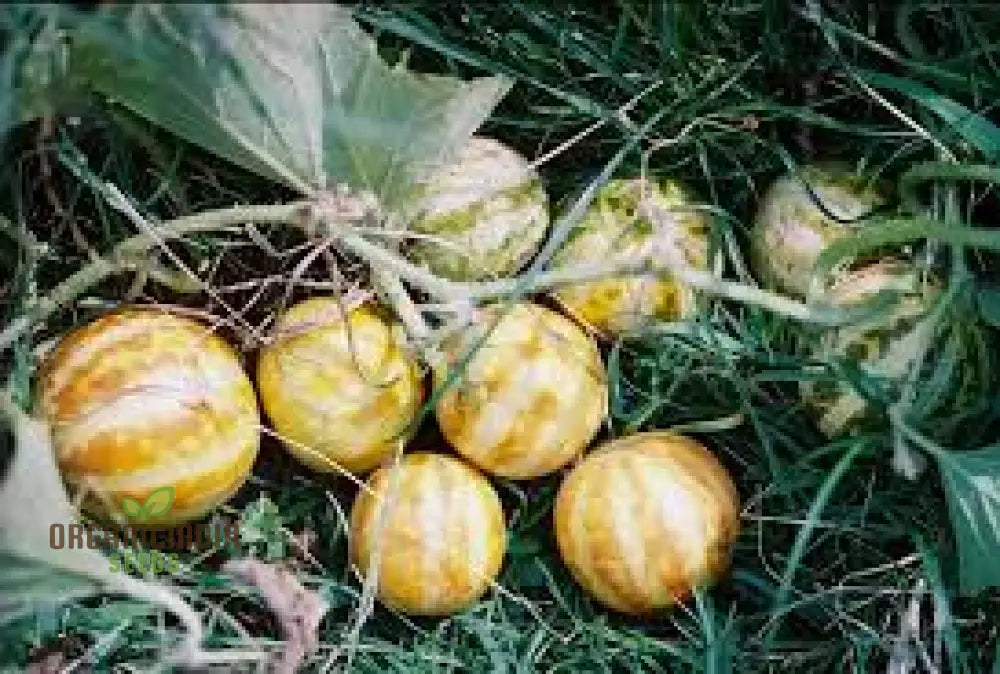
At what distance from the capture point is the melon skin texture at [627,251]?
1785mm

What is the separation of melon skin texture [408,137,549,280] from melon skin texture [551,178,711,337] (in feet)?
0.19

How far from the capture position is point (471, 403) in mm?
1741

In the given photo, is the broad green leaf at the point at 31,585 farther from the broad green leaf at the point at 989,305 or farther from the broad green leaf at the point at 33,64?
the broad green leaf at the point at 989,305

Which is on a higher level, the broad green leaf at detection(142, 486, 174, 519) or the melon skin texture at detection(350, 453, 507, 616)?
the broad green leaf at detection(142, 486, 174, 519)

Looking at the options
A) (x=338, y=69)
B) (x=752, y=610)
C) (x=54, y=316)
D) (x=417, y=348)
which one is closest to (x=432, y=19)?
(x=338, y=69)

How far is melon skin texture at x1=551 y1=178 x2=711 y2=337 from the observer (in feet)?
5.86

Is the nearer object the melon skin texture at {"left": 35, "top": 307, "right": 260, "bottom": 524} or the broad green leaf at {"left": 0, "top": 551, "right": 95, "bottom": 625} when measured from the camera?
the broad green leaf at {"left": 0, "top": 551, "right": 95, "bottom": 625}

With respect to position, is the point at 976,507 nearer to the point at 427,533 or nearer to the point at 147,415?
the point at 427,533

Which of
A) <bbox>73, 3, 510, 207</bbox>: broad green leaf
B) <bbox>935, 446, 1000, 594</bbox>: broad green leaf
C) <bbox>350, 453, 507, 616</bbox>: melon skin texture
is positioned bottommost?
<bbox>350, 453, 507, 616</bbox>: melon skin texture

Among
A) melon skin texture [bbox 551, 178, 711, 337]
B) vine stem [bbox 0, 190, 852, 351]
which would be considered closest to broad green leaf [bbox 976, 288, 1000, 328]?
vine stem [bbox 0, 190, 852, 351]

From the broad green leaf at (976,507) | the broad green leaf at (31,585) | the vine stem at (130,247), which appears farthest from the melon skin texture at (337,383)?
the broad green leaf at (976,507)

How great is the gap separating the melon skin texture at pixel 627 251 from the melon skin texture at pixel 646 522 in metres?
0.12

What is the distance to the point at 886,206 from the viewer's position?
5.86 ft

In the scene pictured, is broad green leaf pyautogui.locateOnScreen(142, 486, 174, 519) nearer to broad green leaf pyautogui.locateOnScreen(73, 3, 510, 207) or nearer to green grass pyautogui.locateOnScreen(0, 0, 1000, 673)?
green grass pyautogui.locateOnScreen(0, 0, 1000, 673)
